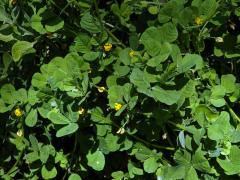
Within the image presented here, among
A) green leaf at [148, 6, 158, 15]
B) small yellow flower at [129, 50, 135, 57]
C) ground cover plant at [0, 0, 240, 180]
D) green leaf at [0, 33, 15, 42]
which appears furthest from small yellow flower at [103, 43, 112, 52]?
green leaf at [0, 33, 15, 42]

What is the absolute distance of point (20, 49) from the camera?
2.54m

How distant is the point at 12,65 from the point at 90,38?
21.6 inches

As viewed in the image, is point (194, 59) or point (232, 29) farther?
point (232, 29)

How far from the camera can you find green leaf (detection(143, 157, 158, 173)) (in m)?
2.37

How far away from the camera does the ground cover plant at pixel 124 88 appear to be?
7.43 feet

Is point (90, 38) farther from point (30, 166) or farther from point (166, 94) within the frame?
point (30, 166)

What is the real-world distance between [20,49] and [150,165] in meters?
0.80

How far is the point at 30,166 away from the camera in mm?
2719

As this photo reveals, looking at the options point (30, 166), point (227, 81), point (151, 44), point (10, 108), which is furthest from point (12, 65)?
point (227, 81)

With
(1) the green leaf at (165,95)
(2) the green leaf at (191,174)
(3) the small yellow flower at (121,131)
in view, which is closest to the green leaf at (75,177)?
(3) the small yellow flower at (121,131)

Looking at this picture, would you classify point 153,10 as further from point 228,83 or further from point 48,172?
point 48,172

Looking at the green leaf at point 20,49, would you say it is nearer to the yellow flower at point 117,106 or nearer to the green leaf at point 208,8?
the yellow flower at point 117,106

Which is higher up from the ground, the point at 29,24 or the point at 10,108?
the point at 29,24

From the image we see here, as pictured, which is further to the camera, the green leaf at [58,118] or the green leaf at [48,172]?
the green leaf at [48,172]
